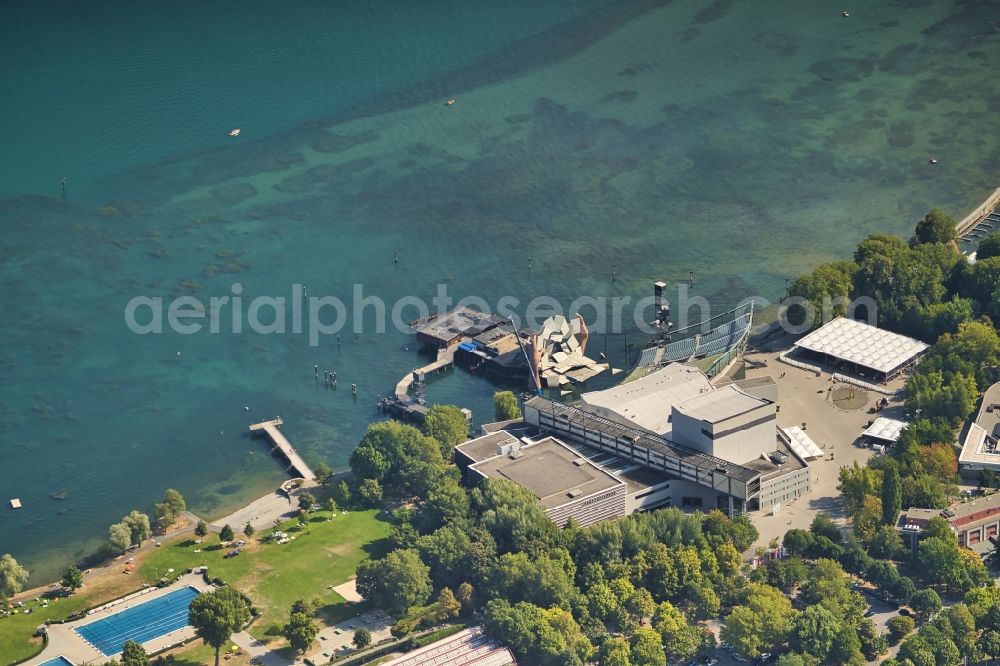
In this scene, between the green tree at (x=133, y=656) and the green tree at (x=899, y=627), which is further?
the green tree at (x=899, y=627)

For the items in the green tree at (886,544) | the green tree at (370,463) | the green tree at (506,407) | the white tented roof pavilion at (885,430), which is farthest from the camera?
the green tree at (506,407)

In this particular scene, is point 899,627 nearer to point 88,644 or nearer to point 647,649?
point 647,649

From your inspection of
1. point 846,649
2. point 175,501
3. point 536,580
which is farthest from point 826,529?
point 175,501

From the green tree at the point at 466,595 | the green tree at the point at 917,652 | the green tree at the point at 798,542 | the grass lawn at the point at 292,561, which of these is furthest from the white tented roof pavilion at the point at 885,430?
the grass lawn at the point at 292,561

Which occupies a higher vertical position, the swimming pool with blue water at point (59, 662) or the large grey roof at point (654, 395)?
the large grey roof at point (654, 395)

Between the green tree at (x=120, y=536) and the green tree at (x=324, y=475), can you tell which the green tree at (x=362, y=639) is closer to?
the green tree at (x=120, y=536)

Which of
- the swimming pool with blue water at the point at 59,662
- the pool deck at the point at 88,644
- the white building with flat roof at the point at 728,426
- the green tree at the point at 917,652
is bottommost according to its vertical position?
the green tree at the point at 917,652

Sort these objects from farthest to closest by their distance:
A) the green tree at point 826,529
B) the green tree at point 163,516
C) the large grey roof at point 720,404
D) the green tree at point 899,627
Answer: the green tree at point 163,516 → the large grey roof at point 720,404 → the green tree at point 826,529 → the green tree at point 899,627
